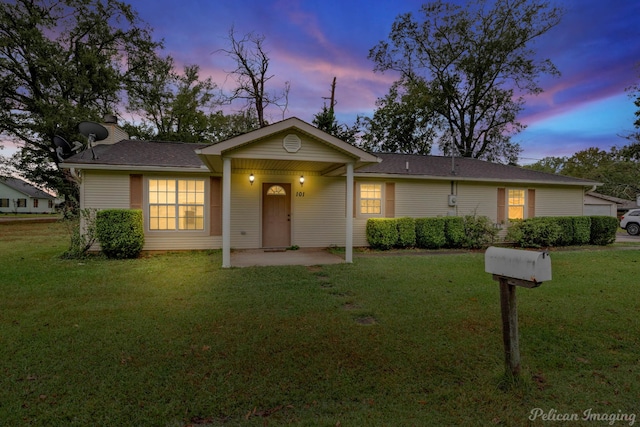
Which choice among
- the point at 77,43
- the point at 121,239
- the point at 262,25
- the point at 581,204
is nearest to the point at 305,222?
the point at 121,239

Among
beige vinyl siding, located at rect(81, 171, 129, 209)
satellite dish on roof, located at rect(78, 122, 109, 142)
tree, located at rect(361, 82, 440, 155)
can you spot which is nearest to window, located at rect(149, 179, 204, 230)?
beige vinyl siding, located at rect(81, 171, 129, 209)

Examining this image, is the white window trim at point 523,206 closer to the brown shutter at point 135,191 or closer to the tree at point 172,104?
the brown shutter at point 135,191

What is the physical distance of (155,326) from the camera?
3617 millimetres

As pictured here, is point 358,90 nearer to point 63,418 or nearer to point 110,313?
point 110,313

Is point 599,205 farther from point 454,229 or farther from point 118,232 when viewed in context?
point 118,232

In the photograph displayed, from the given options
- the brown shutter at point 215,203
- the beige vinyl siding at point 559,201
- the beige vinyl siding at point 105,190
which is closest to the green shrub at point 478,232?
the beige vinyl siding at point 559,201

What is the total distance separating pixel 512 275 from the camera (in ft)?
7.42

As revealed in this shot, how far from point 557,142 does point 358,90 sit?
798 inches

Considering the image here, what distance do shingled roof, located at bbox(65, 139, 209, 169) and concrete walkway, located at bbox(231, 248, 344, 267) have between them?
9.86 ft

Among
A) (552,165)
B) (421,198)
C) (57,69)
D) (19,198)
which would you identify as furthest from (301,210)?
(552,165)

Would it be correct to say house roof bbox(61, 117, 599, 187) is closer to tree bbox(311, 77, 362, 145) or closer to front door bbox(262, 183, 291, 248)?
front door bbox(262, 183, 291, 248)

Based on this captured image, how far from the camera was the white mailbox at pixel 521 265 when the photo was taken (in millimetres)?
2127

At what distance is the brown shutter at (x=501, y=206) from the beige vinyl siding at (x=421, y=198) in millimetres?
2109

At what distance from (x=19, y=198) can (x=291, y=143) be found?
54556 millimetres
